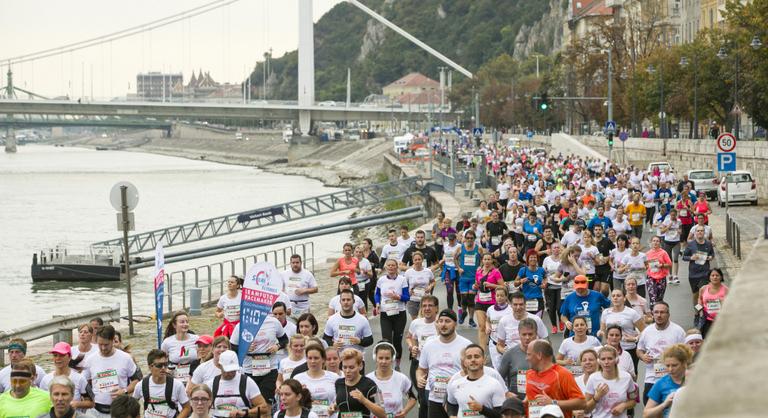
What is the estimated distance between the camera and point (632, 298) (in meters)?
11.2

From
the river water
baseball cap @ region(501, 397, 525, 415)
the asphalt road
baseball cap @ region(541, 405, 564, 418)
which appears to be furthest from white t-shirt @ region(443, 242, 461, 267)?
the river water

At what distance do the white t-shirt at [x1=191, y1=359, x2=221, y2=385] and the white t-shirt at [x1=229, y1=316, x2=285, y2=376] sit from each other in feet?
5.31

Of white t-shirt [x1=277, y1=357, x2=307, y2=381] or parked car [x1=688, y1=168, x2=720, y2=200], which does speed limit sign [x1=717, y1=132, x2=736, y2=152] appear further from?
parked car [x1=688, y1=168, x2=720, y2=200]

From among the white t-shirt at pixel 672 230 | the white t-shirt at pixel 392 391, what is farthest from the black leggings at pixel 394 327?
the white t-shirt at pixel 672 230

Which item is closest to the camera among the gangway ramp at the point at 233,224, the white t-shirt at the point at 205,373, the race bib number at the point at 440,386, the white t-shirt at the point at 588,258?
the race bib number at the point at 440,386

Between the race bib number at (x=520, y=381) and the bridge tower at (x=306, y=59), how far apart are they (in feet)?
369

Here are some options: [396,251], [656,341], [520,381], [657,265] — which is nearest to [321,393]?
[520,381]

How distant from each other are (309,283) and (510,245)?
2535mm

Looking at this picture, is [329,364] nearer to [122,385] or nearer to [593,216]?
[122,385]

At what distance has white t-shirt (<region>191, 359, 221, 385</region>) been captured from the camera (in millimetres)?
8609

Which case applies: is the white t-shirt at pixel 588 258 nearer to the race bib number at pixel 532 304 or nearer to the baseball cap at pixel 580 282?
the race bib number at pixel 532 304

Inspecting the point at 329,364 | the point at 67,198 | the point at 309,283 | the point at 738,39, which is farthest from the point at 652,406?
the point at 67,198

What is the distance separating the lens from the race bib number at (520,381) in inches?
325

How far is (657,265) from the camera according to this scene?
14812 mm
